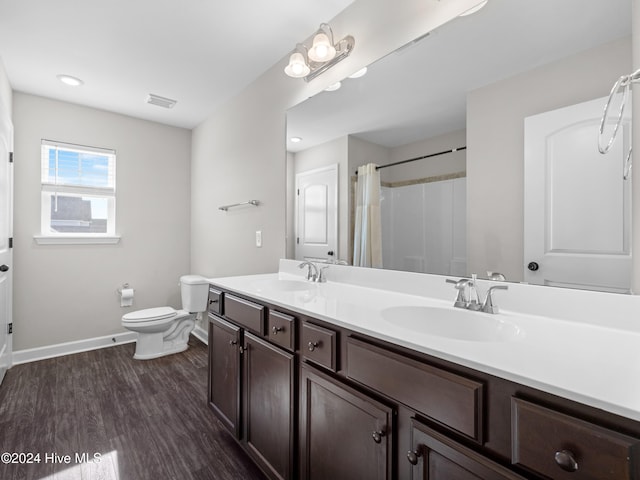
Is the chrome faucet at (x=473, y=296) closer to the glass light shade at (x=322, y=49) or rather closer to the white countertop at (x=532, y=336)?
the white countertop at (x=532, y=336)

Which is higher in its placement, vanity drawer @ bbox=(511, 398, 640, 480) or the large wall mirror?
the large wall mirror

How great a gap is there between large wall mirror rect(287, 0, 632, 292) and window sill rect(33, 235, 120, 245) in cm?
261

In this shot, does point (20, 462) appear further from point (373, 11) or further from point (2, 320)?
point (373, 11)

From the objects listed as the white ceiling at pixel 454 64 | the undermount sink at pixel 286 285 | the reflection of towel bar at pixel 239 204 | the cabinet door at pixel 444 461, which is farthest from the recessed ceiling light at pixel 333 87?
the cabinet door at pixel 444 461

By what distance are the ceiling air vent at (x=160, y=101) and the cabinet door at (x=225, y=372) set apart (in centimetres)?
216

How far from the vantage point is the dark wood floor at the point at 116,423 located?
154 cm

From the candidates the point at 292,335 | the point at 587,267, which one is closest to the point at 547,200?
the point at 587,267

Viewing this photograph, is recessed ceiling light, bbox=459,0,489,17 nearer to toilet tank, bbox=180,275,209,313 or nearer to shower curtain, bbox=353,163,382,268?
shower curtain, bbox=353,163,382,268

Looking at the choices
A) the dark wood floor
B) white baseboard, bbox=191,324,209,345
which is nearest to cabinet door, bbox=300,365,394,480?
the dark wood floor

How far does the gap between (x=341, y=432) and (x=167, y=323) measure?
2432 millimetres

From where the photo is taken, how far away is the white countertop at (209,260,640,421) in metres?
0.58

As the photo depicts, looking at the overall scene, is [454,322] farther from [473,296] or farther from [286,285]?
[286,285]

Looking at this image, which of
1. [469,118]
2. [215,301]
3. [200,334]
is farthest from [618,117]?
[200,334]

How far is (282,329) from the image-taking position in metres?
1.30
